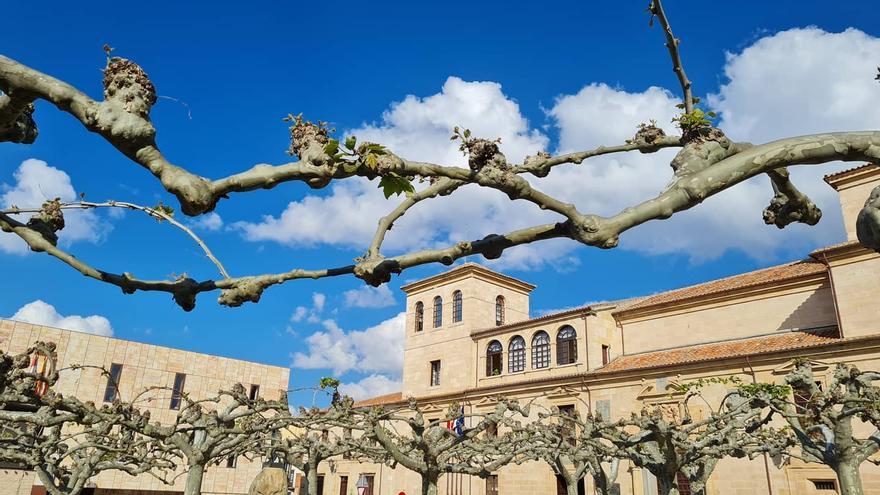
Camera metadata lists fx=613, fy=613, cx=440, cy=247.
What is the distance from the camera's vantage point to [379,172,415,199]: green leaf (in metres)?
3.07

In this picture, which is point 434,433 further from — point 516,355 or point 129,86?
point 516,355

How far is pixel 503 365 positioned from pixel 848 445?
73.2ft

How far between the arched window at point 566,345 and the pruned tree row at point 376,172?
1134 inches

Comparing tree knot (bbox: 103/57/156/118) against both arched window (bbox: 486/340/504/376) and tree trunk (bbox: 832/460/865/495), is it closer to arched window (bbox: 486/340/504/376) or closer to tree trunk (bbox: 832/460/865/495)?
tree trunk (bbox: 832/460/865/495)

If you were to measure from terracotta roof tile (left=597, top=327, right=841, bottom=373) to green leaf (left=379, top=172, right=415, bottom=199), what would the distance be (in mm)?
24054

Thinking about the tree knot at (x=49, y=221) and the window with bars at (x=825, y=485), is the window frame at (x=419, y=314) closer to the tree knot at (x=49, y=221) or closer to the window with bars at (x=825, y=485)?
the window with bars at (x=825, y=485)

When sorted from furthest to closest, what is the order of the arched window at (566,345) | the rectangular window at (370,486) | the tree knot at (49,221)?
the rectangular window at (370,486)
the arched window at (566,345)
the tree knot at (49,221)

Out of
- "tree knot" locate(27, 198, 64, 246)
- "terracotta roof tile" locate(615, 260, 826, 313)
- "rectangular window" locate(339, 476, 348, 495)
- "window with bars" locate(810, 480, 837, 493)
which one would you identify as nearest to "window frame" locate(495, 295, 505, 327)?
"terracotta roof tile" locate(615, 260, 826, 313)

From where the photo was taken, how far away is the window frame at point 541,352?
3259 centimetres

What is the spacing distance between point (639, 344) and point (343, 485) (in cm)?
2289

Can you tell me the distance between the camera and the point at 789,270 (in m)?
27.3

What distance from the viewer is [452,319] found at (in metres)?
38.3

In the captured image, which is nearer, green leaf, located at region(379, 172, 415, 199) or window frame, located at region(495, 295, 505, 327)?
green leaf, located at region(379, 172, 415, 199)

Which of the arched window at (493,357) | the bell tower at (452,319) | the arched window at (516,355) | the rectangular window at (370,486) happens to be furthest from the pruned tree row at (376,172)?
the rectangular window at (370,486)
